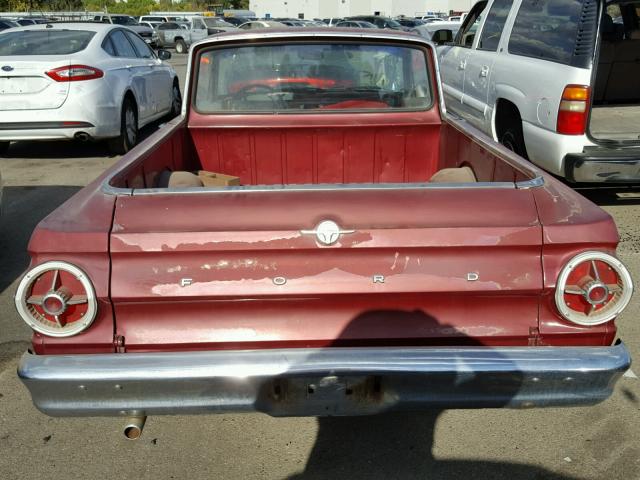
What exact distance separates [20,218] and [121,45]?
378 cm

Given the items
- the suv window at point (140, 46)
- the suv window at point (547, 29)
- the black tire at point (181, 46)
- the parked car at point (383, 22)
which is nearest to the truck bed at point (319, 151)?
the suv window at point (547, 29)

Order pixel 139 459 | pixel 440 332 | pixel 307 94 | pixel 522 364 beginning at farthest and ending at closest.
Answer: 1. pixel 307 94
2. pixel 139 459
3. pixel 440 332
4. pixel 522 364

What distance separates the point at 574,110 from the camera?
5.00 meters

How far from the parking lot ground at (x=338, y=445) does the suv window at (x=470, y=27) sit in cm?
584

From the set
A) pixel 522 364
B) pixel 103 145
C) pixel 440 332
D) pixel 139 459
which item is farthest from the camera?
pixel 103 145

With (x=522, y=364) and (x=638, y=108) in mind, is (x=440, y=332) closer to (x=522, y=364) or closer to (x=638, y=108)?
(x=522, y=364)

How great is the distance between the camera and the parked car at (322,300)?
205 cm

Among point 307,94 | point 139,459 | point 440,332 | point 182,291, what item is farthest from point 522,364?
point 307,94

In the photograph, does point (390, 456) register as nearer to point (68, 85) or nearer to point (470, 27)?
point (68, 85)

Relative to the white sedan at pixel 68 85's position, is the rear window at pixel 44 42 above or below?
above

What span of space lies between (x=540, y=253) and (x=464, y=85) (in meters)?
5.85

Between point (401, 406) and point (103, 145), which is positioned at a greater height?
point (401, 406)

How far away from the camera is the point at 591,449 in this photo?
2.69m

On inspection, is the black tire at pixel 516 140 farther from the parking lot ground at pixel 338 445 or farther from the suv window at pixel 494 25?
the parking lot ground at pixel 338 445
